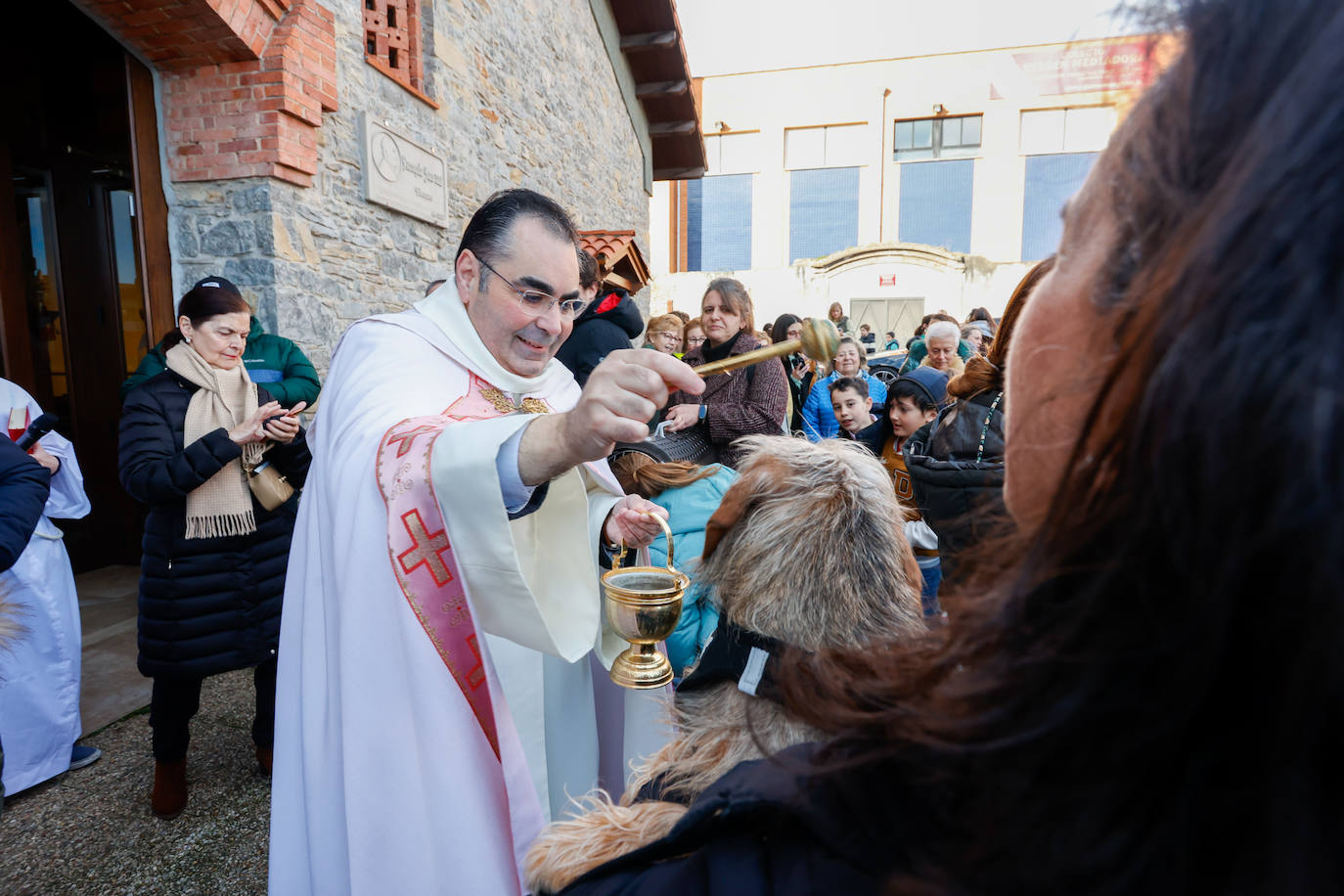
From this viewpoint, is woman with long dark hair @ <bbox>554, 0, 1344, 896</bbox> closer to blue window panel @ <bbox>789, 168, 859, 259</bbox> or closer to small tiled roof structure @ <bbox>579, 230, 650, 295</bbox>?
small tiled roof structure @ <bbox>579, 230, 650, 295</bbox>

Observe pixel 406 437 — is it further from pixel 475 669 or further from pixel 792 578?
pixel 792 578

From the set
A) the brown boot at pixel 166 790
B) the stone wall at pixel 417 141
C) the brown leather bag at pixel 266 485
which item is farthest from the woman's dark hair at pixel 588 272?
the brown boot at pixel 166 790

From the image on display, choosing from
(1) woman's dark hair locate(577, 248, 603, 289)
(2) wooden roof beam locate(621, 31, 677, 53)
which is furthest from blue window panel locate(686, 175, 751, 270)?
(1) woman's dark hair locate(577, 248, 603, 289)

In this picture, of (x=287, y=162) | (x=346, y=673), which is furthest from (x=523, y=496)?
(x=287, y=162)

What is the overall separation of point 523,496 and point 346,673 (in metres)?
0.51

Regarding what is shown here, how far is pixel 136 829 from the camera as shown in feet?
9.18

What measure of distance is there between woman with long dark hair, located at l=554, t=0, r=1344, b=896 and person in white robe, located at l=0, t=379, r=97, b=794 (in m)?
3.64

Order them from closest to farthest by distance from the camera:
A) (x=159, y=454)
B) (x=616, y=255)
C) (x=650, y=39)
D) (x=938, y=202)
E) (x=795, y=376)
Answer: (x=159, y=454) → (x=795, y=376) → (x=616, y=255) → (x=650, y=39) → (x=938, y=202)

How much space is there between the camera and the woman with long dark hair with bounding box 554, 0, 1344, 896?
0.32m

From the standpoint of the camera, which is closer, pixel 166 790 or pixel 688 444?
pixel 166 790

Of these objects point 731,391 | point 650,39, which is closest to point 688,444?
point 731,391

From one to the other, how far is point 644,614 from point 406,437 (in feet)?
1.85

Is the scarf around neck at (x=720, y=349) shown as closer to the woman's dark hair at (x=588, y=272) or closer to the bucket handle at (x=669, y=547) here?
the woman's dark hair at (x=588, y=272)

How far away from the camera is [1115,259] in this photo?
1.49ft
